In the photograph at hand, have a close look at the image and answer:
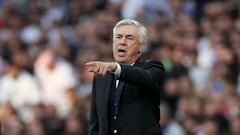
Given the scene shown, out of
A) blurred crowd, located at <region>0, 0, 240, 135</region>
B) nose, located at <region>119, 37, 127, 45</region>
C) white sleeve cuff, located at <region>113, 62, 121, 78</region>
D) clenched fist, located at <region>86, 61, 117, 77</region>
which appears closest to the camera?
clenched fist, located at <region>86, 61, 117, 77</region>

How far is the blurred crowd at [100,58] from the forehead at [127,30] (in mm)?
4102

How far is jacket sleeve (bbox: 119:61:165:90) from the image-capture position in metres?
6.52

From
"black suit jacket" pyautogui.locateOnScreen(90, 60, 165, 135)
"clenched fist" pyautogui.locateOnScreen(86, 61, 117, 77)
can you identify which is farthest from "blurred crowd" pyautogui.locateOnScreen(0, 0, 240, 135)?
"clenched fist" pyautogui.locateOnScreen(86, 61, 117, 77)

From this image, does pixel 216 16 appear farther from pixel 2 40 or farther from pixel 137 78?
pixel 137 78

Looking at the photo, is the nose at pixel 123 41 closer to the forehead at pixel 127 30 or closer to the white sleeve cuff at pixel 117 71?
the forehead at pixel 127 30

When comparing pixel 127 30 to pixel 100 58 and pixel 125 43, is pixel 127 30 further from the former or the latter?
pixel 100 58

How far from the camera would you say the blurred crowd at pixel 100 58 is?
1162 centimetres

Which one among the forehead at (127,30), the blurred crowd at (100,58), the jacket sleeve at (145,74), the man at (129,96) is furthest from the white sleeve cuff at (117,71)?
the blurred crowd at (100,58)

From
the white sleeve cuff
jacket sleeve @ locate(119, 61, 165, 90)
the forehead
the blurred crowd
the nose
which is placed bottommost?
the blurred crowd

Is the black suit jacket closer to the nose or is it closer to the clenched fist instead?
the nose

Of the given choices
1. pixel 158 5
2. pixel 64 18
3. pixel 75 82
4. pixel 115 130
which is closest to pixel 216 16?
pixel 158 5

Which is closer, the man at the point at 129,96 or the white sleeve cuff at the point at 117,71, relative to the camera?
the white sleeve cuff at the point at 117,71

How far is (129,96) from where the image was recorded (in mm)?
6961

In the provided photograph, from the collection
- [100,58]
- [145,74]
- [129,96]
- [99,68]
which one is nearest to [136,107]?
[129,96]
